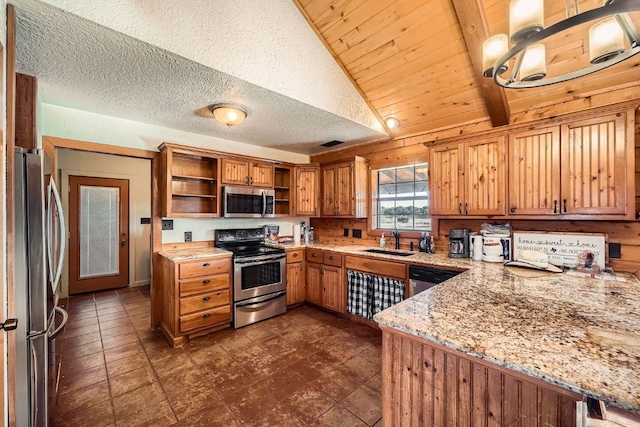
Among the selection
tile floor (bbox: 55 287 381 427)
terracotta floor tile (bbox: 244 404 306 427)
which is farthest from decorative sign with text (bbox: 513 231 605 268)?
terracotta floor tile (bbox: 244 404 306 427)

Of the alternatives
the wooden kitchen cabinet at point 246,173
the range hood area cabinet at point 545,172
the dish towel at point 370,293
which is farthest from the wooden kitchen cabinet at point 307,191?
the range hood area cabinet at point 545,172

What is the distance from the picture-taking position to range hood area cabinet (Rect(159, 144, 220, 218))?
3234 mm

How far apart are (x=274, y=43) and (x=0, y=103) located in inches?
71.3

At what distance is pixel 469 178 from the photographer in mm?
2729

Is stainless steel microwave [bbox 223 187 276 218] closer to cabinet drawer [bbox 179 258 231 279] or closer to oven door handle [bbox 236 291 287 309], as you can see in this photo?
cabinet drawer [bbox 179 258 231 279]

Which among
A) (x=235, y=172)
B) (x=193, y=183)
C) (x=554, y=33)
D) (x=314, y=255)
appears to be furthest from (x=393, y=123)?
(x=193, y=183)

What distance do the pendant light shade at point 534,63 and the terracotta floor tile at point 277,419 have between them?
2520 millimetres

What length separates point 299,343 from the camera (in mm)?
2838

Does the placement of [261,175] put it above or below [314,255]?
above

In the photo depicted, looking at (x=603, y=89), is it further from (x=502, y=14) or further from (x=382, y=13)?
(x=382, y=13)

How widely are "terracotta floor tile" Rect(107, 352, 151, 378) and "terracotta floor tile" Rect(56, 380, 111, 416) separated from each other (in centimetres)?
17

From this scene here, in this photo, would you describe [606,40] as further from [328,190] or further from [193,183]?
[193,183]

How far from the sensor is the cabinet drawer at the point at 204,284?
2.84 metres

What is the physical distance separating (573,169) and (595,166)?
0.12 m
